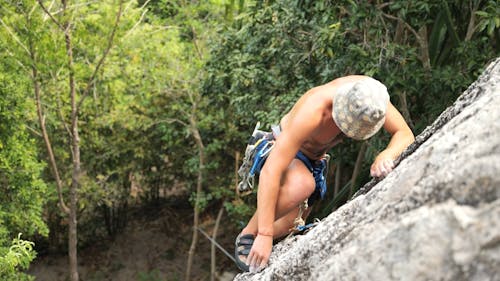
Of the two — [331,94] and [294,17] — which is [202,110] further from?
[331,94]

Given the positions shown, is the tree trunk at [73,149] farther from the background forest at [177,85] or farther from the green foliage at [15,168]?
the green foliage at [15,168]

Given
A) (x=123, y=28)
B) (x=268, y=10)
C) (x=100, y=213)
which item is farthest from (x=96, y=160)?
(x=268, y=10)

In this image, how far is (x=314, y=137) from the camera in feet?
9.04

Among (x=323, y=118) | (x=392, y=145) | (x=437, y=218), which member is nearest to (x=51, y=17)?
(x=323, y=118)

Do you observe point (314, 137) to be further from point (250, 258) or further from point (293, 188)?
point (250, 258)

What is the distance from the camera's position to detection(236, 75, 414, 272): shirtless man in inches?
93.4

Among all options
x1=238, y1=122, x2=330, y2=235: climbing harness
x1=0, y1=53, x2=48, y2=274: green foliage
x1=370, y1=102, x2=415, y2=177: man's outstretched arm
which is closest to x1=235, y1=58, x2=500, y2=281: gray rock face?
x1=370, y1=102, x2=415, y2=177: man's outstretched arm

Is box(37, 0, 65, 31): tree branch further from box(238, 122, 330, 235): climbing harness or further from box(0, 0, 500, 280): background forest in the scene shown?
box(238, 122, 330, 235): climbing harness

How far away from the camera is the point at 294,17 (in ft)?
19.9

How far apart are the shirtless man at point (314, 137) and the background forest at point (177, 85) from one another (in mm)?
2281

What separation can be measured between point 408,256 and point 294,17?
4.83m

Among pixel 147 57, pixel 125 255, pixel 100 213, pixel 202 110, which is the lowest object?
pixel 125 255

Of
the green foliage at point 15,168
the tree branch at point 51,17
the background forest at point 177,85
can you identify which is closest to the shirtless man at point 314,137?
the background forest at point 177,85

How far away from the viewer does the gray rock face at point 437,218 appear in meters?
1.38
